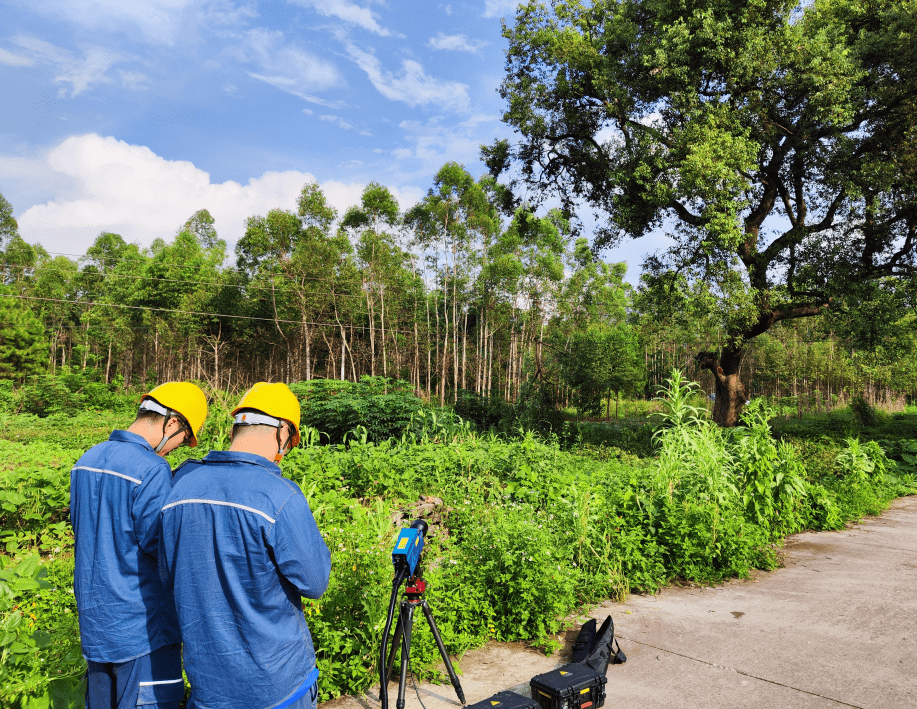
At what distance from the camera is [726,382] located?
17203mm

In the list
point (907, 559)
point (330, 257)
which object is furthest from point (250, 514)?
point (330, 257)

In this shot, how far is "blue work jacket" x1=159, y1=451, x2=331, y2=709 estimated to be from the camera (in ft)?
6.11

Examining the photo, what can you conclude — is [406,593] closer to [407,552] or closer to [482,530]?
[407,552]

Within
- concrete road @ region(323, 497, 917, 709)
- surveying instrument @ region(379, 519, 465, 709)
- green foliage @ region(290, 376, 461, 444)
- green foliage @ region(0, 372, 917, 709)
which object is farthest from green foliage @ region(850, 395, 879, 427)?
surveying instrument @ region(379, 519, 465, 709)

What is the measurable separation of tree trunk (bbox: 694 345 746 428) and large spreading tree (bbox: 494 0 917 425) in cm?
5

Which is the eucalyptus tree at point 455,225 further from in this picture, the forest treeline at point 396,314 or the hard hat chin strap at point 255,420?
the hard hat chin strap at point 255,420

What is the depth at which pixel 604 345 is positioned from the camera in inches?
1095

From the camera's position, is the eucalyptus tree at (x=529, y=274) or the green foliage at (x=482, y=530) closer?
the green foliage at (x=482, y=530)

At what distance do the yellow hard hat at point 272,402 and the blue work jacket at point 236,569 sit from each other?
0.18m

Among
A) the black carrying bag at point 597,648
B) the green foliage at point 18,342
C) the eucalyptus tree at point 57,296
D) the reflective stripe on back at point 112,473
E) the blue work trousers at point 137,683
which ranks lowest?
the black carrying bag at point 597,648

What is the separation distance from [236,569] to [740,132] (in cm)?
1514

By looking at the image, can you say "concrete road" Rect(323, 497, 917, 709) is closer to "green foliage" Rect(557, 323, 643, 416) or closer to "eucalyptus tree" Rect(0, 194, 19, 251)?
"green foliage" Rect(557, 323, 643, 416)

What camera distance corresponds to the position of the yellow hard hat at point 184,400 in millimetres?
2390

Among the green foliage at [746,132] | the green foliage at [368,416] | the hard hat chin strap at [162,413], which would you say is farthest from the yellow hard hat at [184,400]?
the green foliage at [746,132]
